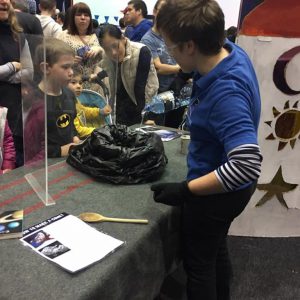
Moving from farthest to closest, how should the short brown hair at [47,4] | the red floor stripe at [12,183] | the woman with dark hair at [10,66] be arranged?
the short brown hair at [47,4] < the woman with dark hair at [10,66] < the red floor stripe at [12,183]

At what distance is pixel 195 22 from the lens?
93cm

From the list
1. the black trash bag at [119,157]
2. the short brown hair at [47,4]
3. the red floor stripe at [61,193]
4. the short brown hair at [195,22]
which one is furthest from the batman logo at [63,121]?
the short brown hair at [47,4]

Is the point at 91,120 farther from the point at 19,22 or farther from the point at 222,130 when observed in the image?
the point at 222,130

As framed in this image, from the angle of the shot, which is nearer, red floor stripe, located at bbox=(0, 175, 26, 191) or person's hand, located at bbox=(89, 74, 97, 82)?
→ red floor stripe, located at bbox=(0, 175, 26, 191)

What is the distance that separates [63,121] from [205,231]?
2.31 ft

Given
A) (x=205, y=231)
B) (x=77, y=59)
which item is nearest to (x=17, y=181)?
(x=77, y=59)

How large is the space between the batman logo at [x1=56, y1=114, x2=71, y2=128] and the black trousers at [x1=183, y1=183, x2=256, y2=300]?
0.60 m

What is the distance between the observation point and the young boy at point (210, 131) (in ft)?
2.97

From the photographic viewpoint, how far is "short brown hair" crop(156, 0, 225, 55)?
0.93 m

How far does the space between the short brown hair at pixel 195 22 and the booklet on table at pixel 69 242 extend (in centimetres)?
59

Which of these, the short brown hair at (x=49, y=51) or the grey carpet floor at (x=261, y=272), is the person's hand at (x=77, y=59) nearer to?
the short brown hair at (x=49, y=51)

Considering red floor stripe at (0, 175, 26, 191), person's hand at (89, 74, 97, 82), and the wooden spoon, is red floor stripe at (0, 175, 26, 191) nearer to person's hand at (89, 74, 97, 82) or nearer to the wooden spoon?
the wooden spoon

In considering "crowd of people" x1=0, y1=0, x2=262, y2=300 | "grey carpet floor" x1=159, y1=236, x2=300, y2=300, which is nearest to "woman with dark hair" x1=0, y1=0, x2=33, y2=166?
"crowd of people" x1=0, y1=0, x2=262, y2=300

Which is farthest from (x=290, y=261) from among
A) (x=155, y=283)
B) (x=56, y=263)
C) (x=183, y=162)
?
(x=56, y=263)
